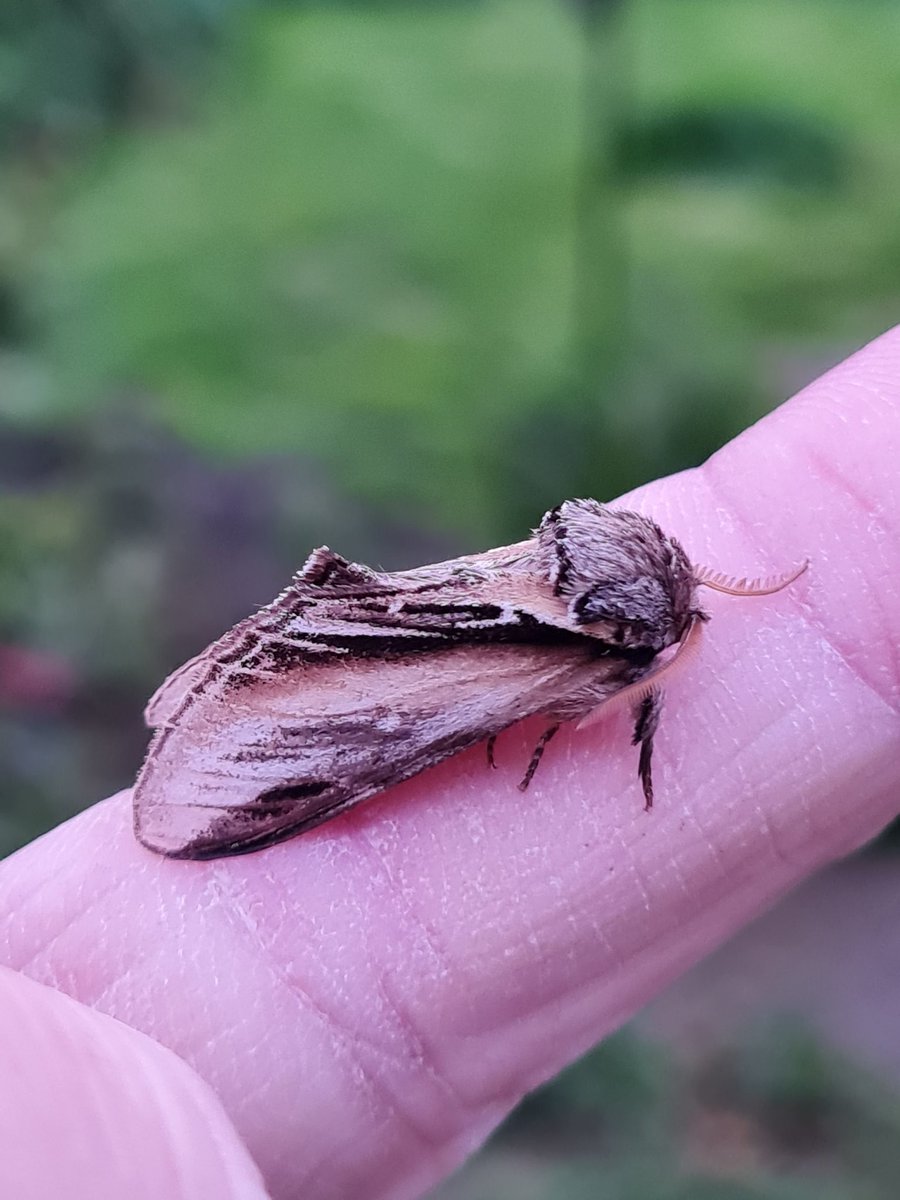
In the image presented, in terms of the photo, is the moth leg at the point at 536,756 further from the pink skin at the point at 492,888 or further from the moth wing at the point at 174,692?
the moth wing at the point at 174,692

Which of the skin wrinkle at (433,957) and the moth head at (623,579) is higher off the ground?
the moth head at (623,579)

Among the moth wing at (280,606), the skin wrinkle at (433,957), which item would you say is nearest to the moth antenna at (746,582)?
the moth wing at (280,606)

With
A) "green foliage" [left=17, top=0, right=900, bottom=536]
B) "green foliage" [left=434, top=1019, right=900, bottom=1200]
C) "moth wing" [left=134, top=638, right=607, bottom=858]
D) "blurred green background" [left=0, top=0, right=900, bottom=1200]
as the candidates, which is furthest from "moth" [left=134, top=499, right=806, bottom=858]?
"green foliage" [left=17, top=0, right=900, bottom=536]

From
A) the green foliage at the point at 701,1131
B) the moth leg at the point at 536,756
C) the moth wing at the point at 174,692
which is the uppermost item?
the moth wing at the point at 174,692

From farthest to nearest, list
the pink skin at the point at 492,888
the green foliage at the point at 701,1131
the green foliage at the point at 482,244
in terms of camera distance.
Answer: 1. the green foliage at the point at 482,244
2. the green foliage at the point at 701,1131
3. the pink skin at the point at 492,888

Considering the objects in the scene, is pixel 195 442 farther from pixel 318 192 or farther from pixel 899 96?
pixel 899 96
